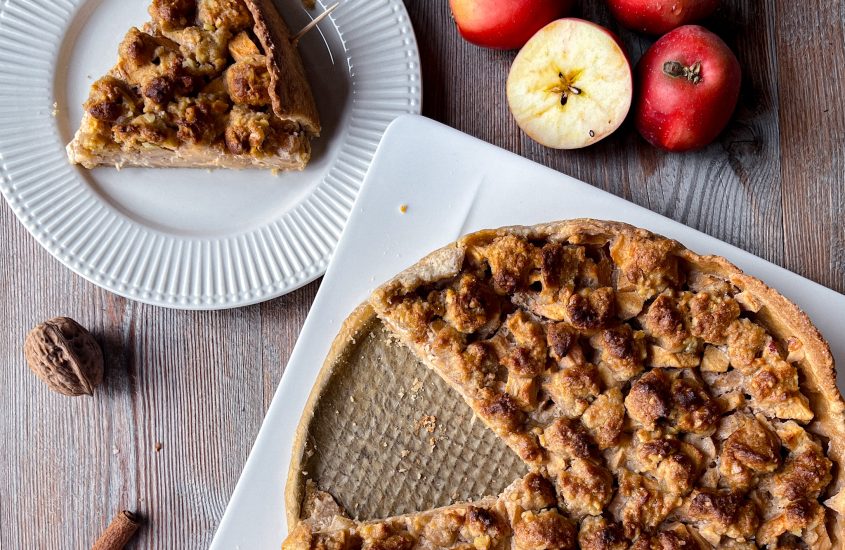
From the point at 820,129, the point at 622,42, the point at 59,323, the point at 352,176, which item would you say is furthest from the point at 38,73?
the point at 820,129

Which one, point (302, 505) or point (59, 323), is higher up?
point (59, 323)

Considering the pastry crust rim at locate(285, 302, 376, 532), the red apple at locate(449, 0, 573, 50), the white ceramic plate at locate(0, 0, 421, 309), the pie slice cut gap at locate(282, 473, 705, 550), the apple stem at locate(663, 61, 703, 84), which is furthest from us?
the white ceramic plate at locate(0, 0, 421, 309)

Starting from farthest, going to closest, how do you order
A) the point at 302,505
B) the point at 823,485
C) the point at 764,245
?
the point at 764,245 → the point at 302,505 → the point at 823,485

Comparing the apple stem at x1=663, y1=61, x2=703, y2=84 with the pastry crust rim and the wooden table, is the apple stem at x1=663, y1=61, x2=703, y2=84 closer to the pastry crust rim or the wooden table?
the wooden table

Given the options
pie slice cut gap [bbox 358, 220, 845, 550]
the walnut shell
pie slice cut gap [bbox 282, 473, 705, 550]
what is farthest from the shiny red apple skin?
the walnut shell

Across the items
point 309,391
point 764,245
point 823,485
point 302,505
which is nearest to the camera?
point 823,485

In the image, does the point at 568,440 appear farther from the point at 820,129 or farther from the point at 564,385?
the point at 820,129
